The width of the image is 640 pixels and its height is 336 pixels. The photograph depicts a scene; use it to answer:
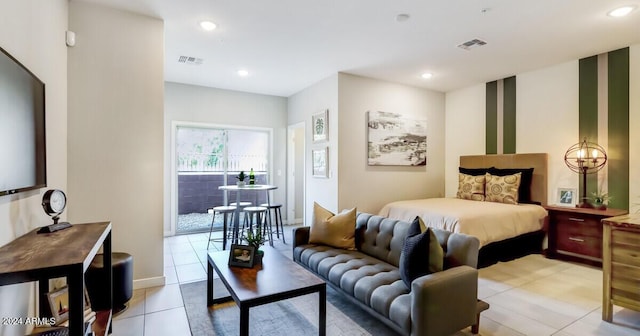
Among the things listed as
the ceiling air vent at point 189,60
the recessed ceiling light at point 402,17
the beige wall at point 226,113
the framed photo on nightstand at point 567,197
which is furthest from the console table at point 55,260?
the framed photo on nightstand at point 567,197

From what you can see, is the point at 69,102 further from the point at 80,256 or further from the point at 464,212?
the point at 464,212

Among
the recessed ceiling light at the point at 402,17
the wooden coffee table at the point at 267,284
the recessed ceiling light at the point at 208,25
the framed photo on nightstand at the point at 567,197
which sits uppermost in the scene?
the recessed ceiling light at the point at 208,25

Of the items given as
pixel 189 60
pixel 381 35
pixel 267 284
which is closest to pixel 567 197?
pixel 381 35

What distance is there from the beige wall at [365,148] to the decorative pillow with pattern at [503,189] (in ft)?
3.91

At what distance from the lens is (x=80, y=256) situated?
1363mm

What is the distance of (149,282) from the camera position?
10.3ft

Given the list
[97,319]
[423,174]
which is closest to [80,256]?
[97,319]

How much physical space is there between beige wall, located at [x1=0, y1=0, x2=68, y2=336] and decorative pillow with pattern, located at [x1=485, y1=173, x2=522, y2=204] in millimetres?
5360

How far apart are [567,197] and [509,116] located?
60.8 inches

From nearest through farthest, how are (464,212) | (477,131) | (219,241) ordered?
(464,212) → (219,241) → (477,131)

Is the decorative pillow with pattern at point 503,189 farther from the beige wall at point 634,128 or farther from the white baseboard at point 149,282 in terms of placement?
the white baseboard at point 149,282

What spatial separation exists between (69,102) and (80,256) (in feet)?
7.04

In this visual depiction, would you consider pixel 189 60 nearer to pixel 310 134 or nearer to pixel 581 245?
pixel 310 134

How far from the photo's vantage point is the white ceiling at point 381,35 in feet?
9.46
